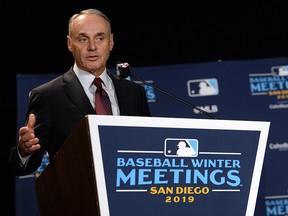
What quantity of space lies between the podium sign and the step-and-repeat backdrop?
241cm

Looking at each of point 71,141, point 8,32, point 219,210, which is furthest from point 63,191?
point 8,32

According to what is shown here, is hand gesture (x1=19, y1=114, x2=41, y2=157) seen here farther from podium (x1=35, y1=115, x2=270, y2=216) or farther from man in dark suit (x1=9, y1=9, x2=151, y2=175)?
man in dark suit (x1=9, y1=9, x2=151, y2=175)

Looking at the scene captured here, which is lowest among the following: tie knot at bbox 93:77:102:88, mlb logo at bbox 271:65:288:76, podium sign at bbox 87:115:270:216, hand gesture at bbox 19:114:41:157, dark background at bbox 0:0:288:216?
podium sign at bbox 87:115:270:216

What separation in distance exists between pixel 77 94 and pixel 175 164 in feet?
Result: 2.42

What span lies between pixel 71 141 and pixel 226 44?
Answer: 3.27 metres

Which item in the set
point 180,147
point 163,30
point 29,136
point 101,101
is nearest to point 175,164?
point 180,147

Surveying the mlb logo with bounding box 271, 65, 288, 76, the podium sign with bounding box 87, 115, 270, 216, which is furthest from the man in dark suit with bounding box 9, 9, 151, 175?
the mlb logo with bounding box 271, 65, 288, 76

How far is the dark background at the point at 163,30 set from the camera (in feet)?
16.4

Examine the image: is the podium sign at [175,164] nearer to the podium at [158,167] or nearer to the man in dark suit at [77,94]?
the podium at [158,167]

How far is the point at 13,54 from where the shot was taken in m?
4.93

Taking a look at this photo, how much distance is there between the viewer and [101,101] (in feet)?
8.63

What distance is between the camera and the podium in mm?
1960

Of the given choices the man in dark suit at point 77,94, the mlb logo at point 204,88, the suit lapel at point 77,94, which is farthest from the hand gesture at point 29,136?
the mlb logo at point 204,88

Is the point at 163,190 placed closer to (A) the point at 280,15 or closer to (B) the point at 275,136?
(B) the point at 275,136
